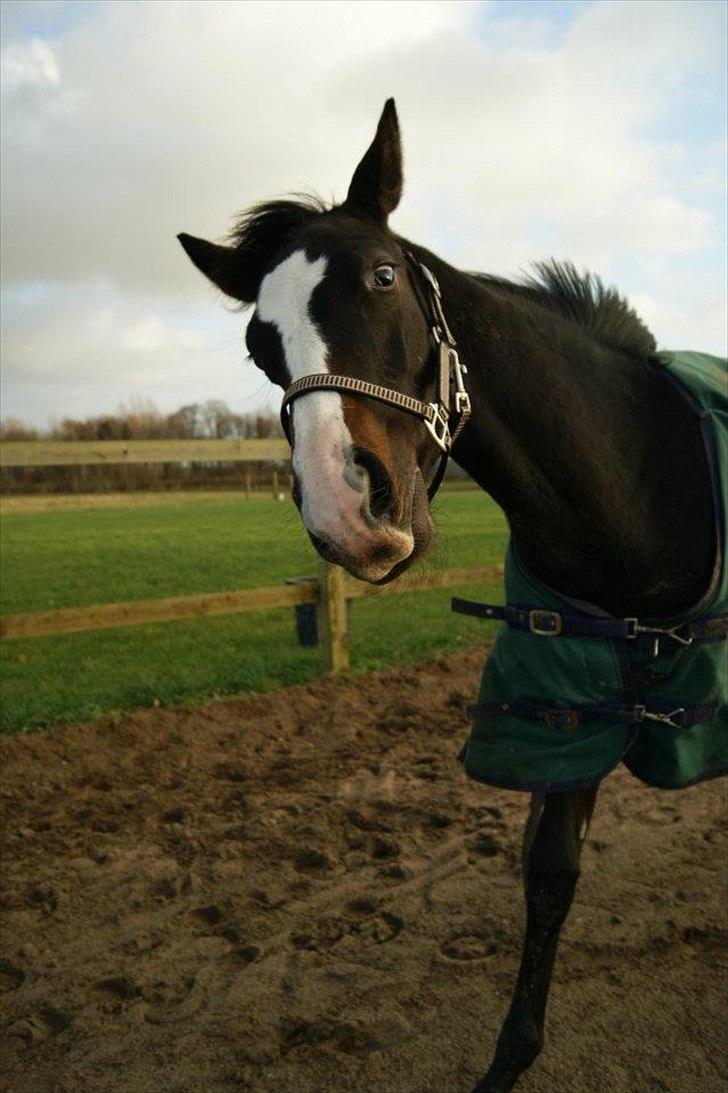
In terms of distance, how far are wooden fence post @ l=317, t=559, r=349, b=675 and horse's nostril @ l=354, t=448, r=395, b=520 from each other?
17.2 ft

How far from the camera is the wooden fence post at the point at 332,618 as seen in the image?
703 centimetres

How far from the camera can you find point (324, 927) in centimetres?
328

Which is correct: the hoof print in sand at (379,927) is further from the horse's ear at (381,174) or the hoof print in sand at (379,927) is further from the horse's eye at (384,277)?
the horse's ear at (381,174)

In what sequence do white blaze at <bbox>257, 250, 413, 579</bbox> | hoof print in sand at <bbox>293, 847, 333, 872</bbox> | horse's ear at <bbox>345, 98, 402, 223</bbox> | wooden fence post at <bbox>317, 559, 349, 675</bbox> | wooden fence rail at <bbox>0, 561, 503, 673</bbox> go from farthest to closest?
wooden fence post at <bbox>317, 559, 349, 675</bbox> < wooden fence rail at <bbox>0, 561, 503, 673</bbox> < hoof print in sand at <bbox>293, 847, 333, 872</bbox> < horse's ear at <bbox>345, 98, 402, 223</bbox> < white blaze at <bbox>257, 250, 413, 579</bbox>

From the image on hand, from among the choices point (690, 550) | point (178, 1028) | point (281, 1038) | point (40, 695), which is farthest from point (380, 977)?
point (40, 695)

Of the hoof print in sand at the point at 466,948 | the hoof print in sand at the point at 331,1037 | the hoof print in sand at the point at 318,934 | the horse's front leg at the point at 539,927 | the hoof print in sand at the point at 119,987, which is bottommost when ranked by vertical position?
the hoof print in sand at the point at 119,987

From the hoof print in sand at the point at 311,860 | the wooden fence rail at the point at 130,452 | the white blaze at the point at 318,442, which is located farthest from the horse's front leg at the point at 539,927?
the wooden fence rail at the point at 130,452

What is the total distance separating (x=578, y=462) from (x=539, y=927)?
1.30m

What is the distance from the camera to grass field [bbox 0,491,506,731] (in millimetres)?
6578

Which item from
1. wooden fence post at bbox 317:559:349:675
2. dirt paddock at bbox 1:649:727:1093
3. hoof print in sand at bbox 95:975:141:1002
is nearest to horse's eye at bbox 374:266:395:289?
dirt paddock at bbox 1:649:727:1093

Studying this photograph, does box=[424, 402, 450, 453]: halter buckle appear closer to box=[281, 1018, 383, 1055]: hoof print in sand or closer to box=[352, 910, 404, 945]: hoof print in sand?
Result: box=[281, 1018, 383, 1055]: hoof print in sand

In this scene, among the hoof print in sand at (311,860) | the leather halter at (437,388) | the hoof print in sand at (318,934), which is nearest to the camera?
the leather halter at (437,388)

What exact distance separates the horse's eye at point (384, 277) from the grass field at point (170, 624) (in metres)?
0.62

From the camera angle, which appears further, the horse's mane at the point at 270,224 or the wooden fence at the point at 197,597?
the wooden fence at the point at 197,597
